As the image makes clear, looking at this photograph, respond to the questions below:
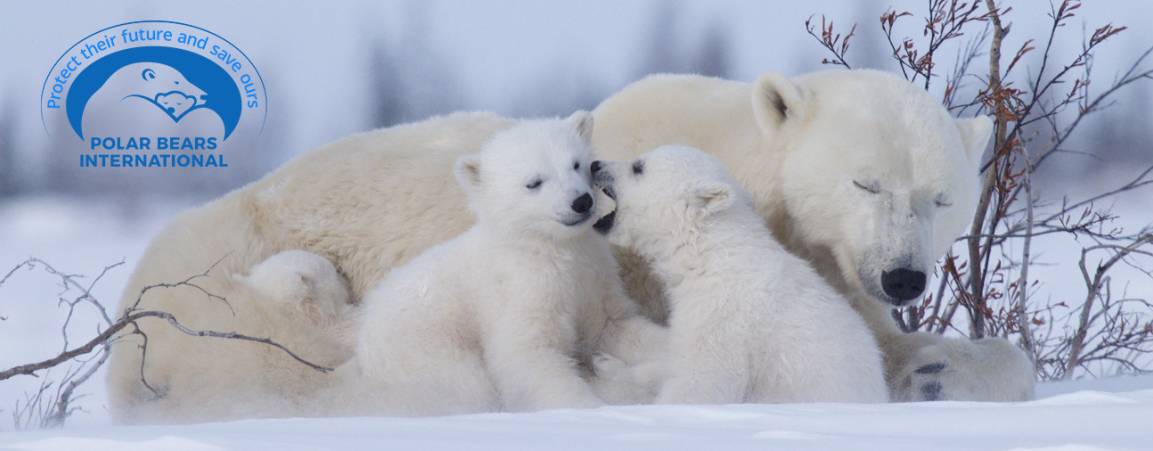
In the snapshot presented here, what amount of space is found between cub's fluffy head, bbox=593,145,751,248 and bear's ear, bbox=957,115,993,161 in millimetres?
780

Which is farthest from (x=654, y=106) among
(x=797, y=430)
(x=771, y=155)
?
(x=797, y=430)

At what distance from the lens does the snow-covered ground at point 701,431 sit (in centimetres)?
247

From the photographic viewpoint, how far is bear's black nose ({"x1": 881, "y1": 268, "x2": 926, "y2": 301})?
12.9 ft

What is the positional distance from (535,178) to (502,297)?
34 cm

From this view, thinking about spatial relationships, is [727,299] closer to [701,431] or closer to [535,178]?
[535,178]

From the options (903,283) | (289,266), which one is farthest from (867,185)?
(289,266)

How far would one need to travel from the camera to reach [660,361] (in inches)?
152

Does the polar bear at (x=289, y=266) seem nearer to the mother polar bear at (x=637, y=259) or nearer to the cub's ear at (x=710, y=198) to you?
the mother polar bear at (x=637, y=259)

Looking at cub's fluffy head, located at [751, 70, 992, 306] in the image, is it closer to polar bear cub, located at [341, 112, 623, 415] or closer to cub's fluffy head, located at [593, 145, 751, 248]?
cub's fluffy head, located at [593, 145, 751, 248]

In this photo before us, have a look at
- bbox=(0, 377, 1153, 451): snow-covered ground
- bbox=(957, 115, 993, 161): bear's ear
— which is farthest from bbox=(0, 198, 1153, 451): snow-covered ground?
bbox=(957, 115, 993, 161): bear's ear

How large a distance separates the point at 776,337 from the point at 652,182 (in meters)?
0.58

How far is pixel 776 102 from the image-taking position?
14.0 feet

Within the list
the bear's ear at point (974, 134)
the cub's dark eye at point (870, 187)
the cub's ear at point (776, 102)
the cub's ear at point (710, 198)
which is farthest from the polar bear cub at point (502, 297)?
the bear's ear at point (974, 134)

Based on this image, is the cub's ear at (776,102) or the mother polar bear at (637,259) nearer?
the mother polar bear at (637,259)
